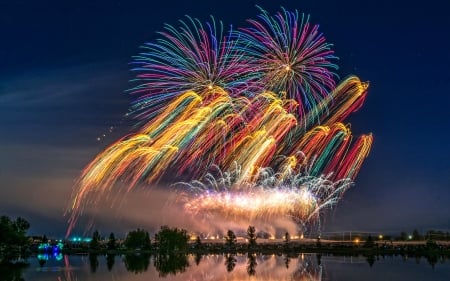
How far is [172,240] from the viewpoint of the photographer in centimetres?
10306

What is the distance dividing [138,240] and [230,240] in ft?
56.9

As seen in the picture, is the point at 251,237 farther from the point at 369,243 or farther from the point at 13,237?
the point at 13,237

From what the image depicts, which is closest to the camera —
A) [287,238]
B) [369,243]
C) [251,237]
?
[287,238]

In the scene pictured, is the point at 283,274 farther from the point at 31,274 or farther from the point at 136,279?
the point at 31,274

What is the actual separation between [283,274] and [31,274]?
22.1m

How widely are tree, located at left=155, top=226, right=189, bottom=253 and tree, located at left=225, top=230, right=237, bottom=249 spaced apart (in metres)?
Result: 8.20

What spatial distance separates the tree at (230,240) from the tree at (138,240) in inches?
575

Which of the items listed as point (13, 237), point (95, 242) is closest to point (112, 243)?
point (95, 242)

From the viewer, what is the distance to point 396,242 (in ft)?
370

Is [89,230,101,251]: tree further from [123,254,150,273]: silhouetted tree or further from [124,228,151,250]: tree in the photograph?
[123,254,150,273]: silhouetted tree

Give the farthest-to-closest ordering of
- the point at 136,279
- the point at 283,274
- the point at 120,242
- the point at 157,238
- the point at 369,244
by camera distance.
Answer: the point at 120,242
the point at 157,238
the point at 369,244
the point at 283,274
the point at 136,279

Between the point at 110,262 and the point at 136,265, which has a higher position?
the point at 110,262

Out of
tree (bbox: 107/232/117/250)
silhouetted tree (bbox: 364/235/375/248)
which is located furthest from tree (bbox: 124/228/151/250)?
silhouetted tree (bbox: 364/235/375/248)

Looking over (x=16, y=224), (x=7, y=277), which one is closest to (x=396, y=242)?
(x=16, y=224)
